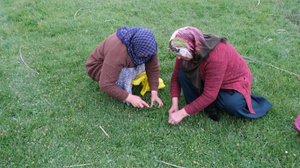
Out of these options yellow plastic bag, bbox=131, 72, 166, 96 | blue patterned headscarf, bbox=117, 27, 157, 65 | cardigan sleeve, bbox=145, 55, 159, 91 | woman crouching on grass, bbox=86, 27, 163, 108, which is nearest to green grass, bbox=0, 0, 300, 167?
yellow plastic bag, bbox=131, 72, 166, 96

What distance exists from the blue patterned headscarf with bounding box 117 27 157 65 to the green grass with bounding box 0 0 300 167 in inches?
30.2

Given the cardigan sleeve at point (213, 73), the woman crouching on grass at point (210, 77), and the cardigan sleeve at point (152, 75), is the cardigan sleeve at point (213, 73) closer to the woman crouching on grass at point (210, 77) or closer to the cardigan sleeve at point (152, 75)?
the woman crouching on grass at point (210, 77)

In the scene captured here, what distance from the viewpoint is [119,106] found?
10.5 ft

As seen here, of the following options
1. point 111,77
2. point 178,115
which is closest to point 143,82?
point 111,77

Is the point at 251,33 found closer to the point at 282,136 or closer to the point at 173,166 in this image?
the point at 282,136

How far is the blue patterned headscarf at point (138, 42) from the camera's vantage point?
102 inches

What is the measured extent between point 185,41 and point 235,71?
2.55 ft

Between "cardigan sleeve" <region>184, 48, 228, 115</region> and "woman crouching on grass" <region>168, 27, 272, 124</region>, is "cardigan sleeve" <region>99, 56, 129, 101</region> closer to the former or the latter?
"woman crouching on grass" <region>168, 27, 272, 124</region>

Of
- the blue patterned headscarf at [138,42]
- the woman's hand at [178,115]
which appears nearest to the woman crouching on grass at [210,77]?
the woman's hand at [178,115]

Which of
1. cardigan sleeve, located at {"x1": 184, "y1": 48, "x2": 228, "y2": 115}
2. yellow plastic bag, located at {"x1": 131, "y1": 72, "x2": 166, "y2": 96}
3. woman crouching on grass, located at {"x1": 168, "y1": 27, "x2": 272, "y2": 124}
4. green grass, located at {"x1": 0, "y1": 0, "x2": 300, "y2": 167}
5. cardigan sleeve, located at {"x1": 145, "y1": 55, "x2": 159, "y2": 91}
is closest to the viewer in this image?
woman crouching on grass, located at {"x1": 168, "y1": 27, "x2": 272, "y2": 124}

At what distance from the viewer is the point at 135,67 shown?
3031mm

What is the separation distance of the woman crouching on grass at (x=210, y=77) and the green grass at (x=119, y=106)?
0.18 meters

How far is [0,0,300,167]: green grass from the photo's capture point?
258 centimetres

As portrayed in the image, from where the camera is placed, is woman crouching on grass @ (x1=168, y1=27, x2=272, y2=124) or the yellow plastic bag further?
the yellow plastic bag
